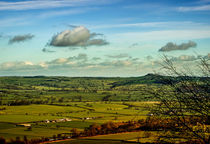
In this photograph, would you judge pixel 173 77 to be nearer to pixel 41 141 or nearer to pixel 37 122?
pixel 41 141

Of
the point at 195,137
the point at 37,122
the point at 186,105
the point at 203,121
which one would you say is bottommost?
the point at 37,122

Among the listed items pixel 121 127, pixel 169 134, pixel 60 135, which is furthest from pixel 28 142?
pixel 169 134

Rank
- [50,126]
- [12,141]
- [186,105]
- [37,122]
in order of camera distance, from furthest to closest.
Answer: [37,122] < [50,126] < [12,141] < [186,105]

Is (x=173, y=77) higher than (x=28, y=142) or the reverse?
higher

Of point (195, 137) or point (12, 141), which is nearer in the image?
point (195, 137)

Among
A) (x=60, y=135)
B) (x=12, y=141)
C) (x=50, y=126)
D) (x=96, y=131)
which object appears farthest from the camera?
(x=50, y=126)

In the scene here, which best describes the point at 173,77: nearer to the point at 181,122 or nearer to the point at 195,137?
the point at 181,122

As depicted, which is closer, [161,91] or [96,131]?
[161,91]

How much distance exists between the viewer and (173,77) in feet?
41.2

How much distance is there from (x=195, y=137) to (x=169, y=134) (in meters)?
1.35

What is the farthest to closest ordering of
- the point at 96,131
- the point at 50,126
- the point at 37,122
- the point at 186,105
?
1. the point at 37,122
2. the point at 50,126
3. the point at 96,131
4. the point at 186,105

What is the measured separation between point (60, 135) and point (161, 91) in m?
71.1

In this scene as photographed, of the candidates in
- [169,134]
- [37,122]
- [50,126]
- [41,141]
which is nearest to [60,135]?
[41,141]

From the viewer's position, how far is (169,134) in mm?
12969
